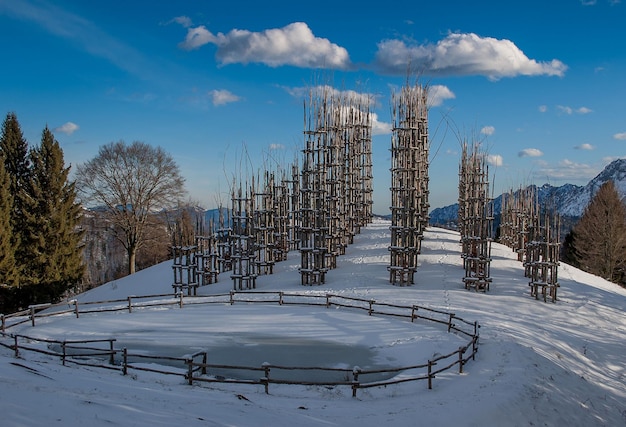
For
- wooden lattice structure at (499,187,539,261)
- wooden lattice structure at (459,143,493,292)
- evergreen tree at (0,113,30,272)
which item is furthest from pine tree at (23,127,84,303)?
wooden lattice structure at (499,187,539,261)

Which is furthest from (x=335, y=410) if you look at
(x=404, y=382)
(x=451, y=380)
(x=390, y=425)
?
(x=451, y=380)

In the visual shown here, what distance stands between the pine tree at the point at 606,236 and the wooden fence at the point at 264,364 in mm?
22627

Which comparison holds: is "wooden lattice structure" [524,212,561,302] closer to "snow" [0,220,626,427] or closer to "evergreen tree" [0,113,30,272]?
"snow" [0,220,626,427]

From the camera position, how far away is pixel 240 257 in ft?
78.1

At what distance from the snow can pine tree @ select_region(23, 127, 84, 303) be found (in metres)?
9.33

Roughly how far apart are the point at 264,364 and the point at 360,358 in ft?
12.4

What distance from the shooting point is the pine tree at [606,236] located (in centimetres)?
3344

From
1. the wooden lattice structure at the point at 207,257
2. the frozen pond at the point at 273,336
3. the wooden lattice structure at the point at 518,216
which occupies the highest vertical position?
the wooden lattice structure at the point at 518,216

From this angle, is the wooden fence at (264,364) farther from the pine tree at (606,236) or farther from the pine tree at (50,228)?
the pine tree at (606,236)

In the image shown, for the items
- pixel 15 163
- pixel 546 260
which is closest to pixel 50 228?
pixel 15 163

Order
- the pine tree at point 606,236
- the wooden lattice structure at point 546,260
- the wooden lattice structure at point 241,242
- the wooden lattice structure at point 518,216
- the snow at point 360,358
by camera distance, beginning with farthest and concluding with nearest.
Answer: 1. the pine tree at point 606,236
2. the wooden lattice structure at point 518,216
3. the wooden lattice structure at point 241,242
4. the wooden lattice structure at point 546,260
5. the snow at point 360,358

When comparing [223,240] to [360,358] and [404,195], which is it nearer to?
[404,195]

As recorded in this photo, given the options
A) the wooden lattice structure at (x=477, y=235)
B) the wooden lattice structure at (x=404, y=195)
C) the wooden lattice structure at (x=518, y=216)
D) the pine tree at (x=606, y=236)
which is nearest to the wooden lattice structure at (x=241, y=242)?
the wooden lattice structure at (x=404, y=195)

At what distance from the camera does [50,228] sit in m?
26.9
